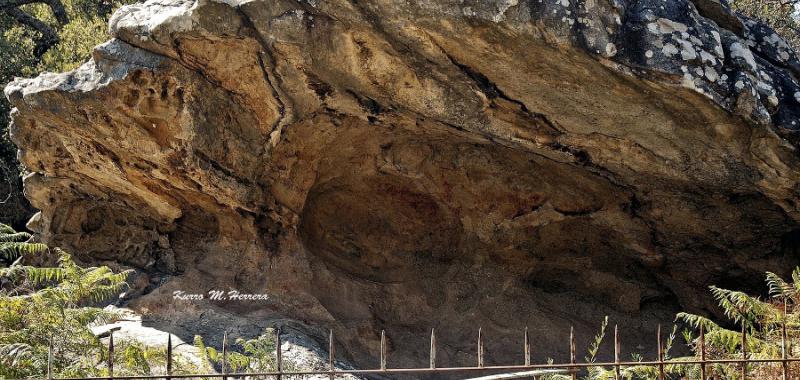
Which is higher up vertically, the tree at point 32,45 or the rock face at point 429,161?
the tree at point 32,45

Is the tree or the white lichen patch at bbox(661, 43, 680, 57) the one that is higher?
the tree

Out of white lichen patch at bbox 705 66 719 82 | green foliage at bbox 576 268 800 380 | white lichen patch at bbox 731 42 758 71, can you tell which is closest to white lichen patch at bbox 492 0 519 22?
white lichen patch at bbox 705 66 719 82

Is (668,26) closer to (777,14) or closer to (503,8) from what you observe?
(503,8)

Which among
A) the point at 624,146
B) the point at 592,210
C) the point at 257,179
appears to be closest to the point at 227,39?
the point at 257,179

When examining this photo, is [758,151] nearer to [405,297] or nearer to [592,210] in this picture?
[592,210]

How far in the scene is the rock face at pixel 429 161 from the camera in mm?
6352

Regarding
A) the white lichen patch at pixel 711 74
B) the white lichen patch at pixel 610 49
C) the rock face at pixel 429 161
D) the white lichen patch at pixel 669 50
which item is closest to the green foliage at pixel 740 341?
the rock face at pixel 429 161

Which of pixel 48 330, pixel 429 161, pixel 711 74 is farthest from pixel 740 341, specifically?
pixel 48 330

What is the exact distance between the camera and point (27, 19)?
13227mm

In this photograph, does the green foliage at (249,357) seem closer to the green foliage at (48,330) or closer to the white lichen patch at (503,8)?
the green foliage at (48,330)

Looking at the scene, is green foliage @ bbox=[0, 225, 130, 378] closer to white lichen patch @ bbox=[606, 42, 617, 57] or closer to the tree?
white lichen patch @ bbox=[606, 42, 617, 57]

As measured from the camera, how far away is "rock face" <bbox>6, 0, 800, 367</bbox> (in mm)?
6352

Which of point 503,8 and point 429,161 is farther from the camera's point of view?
point 429,161

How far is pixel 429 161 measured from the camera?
8.52 meters
